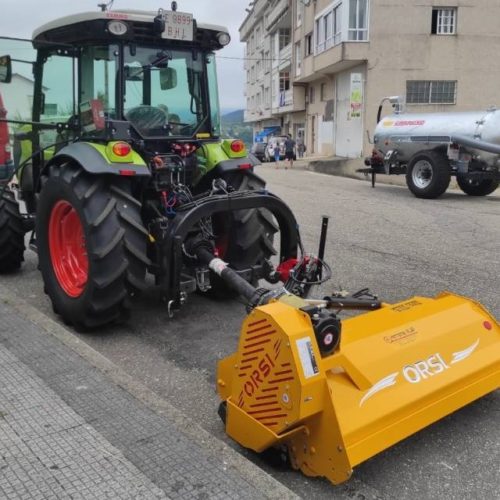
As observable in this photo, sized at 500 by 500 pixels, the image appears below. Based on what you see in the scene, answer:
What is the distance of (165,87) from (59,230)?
152cm

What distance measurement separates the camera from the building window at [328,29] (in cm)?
2738

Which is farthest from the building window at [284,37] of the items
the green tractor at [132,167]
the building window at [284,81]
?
the green tractor at [132,167]

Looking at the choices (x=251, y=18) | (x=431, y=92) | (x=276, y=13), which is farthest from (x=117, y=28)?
(x=251, y=18)

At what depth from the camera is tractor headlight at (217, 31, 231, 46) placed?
198 inches

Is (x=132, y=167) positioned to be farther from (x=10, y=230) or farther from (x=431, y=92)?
(x=431, y=92)

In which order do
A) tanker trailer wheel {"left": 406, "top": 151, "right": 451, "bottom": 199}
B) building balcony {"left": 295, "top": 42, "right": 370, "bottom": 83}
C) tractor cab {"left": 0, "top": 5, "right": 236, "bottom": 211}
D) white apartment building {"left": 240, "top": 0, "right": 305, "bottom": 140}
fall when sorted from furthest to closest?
white apartment building {"left": 240, "top": 0, "right": 305, "bottom": 140} < building balcony {"left": 295, "top": 42, "right": 370, "bottom": 83} < tanker trailer wheel {"left": 406, "top": 151, "right": 451, "bottom": 199} < tractor cab {"left": 0, "top": 5, "right": 236, "bottom": 211}

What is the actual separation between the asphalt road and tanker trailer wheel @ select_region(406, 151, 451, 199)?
1792 millimetres

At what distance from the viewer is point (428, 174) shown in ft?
44.3

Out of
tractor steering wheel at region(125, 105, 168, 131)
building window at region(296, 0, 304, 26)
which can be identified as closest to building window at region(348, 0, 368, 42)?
building window at region(296, 0, 304, 26)

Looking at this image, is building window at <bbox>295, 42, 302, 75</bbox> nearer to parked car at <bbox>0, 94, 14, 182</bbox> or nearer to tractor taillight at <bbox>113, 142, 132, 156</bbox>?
parked car at <bbox>0, 94, 14, 182</bbox>

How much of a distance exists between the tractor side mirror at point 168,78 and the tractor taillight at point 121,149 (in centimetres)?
91

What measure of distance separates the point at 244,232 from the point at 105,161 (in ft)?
4.22

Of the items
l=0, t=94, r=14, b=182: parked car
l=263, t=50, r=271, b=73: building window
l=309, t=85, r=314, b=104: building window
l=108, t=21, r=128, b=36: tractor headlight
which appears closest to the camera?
l=108, t=21, r=128, b=36: tractor headlight

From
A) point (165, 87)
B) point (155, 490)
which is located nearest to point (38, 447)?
point (155, 490)
